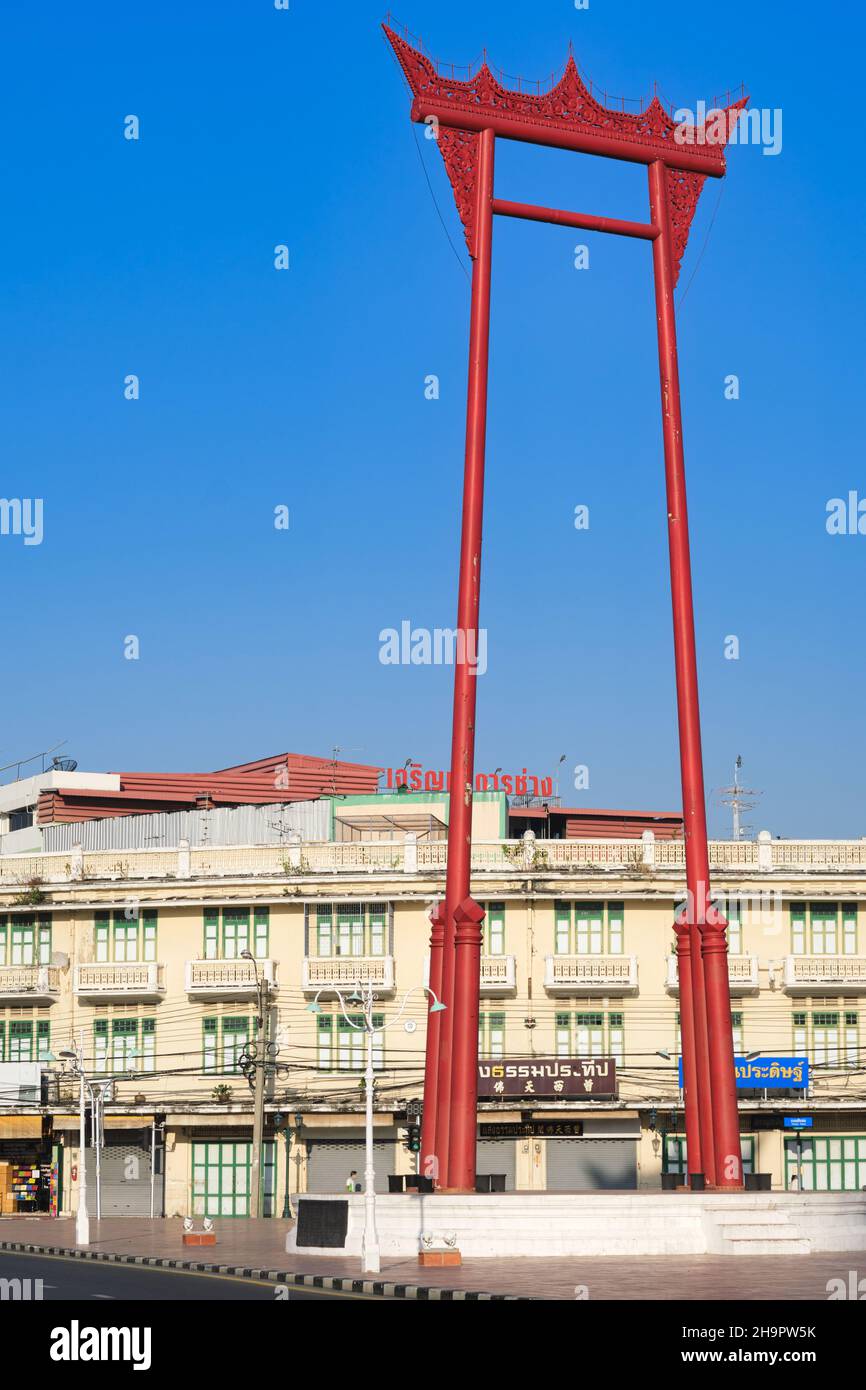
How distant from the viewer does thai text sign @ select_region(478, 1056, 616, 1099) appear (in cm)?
5828

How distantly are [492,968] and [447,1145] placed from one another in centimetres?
2321

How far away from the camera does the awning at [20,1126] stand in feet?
202

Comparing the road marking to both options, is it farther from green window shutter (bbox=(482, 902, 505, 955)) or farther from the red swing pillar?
green window shutter (bbox=(482, 902, 505, 955))

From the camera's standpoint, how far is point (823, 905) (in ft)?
203

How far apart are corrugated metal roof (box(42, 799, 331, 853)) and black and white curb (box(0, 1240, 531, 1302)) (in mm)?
28945

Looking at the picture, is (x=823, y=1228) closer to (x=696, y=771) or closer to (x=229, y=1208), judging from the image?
(x=696, y=771)

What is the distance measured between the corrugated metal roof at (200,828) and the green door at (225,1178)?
1193 cm

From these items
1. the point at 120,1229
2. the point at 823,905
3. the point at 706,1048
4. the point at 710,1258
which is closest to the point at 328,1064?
the point at 120,1229

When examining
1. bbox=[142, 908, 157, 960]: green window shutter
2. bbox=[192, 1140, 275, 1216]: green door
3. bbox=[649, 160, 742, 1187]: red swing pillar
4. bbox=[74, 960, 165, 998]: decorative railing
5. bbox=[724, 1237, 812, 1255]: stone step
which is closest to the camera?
bbox=[724, 1237, 812, 1255]: stone step

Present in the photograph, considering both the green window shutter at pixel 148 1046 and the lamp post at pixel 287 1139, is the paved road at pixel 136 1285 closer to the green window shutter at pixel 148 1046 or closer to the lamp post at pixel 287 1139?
the lamp post at pixel 287 1139

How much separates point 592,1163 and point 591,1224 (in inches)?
967

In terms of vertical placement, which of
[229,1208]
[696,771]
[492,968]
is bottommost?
[229,1208]

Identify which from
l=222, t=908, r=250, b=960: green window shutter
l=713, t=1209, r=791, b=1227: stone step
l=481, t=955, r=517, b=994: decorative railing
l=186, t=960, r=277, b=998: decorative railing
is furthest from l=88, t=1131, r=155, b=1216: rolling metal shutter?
l=713, t=1209, r=791, b=1227: stone step
